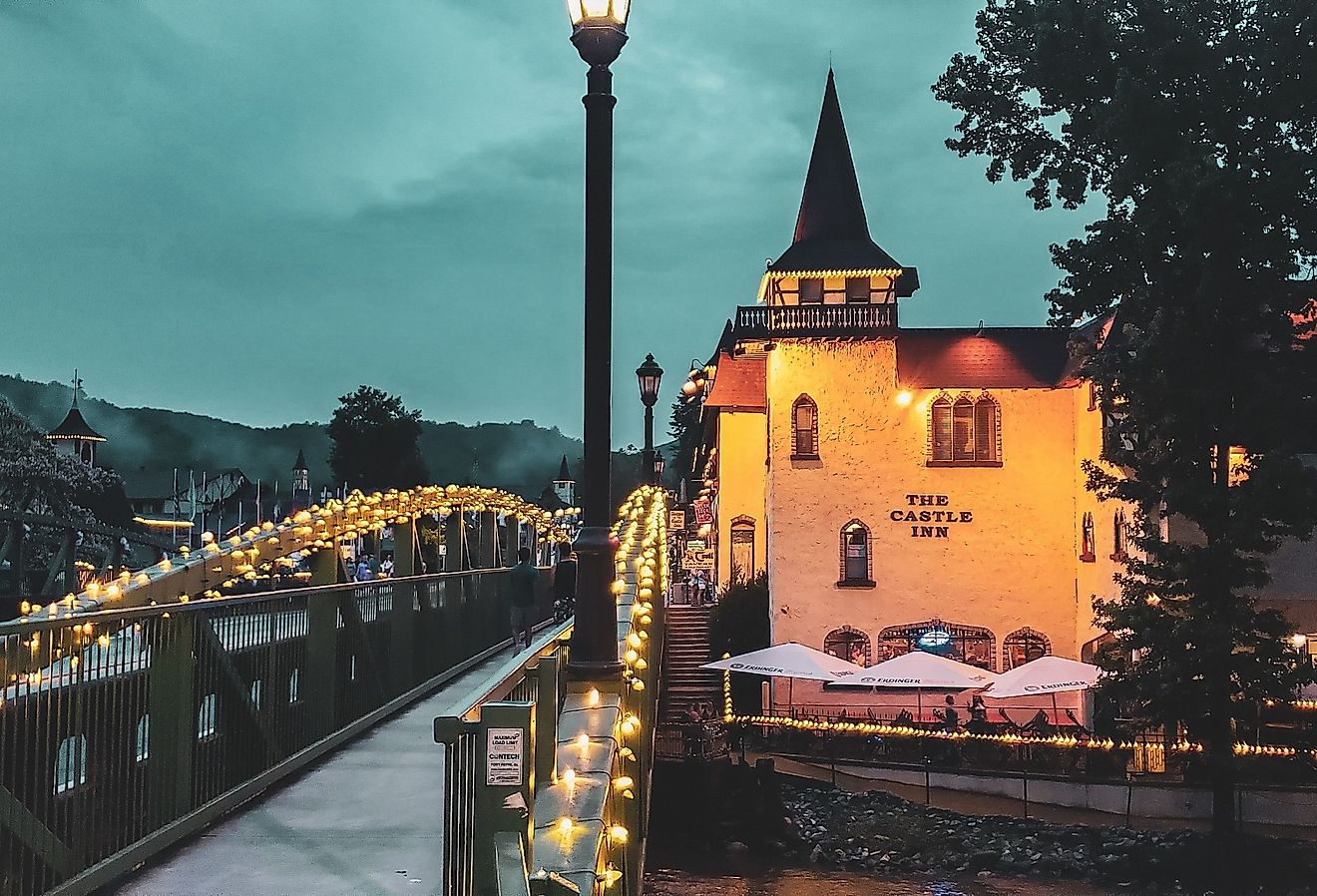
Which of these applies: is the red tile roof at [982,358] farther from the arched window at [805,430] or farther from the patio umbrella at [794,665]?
the patio umbrella at [794,665]

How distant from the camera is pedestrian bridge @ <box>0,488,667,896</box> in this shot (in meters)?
4.93

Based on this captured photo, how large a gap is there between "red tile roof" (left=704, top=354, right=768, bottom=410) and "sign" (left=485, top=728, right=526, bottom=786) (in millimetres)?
38637

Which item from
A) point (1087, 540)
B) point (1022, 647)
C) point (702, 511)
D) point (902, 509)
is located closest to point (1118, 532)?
point (1087, 540)

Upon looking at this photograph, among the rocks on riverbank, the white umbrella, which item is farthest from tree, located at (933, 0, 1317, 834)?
the white umbrella

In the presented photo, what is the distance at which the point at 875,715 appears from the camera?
3578 cm

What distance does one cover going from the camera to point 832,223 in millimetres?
39844

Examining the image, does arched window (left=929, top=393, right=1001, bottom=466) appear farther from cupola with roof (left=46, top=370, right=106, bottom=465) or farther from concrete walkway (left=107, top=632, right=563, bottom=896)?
cupola with roof (left=46, top=370, right=106, bottom=465)

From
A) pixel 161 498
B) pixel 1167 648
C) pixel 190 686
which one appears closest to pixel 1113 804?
pixel 1167 648

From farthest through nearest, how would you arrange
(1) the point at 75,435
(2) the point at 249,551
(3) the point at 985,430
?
1. (1) the point at 75,435
2. (3) the point at 985,430
3. (2) the point at 249,551

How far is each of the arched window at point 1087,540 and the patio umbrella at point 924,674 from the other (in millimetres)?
A: 5108

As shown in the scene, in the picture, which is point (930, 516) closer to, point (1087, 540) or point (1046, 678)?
point (1087, 540)

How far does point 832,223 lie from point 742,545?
12214 millimetres

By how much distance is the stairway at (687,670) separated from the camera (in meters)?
36.2

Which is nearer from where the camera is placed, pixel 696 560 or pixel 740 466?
pixel 696 560
